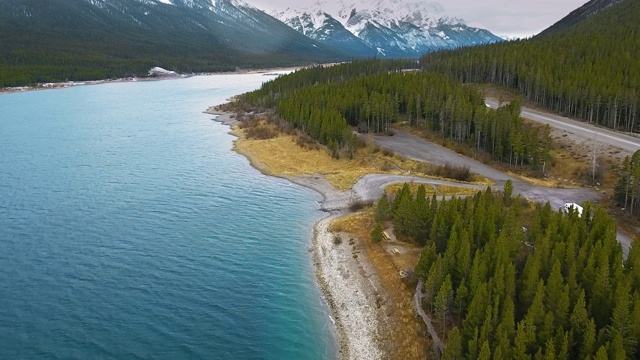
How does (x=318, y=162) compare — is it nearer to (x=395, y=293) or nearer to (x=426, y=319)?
(x=395, y=293)

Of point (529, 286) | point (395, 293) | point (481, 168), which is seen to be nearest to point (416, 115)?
point (481, 168)

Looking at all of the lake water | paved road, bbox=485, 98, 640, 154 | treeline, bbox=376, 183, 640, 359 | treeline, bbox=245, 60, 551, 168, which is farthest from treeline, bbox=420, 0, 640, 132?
the lake water

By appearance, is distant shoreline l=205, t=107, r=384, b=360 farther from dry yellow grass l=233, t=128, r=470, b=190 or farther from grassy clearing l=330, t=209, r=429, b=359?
dry yellow grass l=233, t=128, r=470, b=190

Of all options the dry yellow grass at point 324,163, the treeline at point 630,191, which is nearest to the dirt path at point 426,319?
the treeline at point 630,191

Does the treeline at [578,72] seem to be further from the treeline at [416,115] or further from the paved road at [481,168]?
the paved road at [481,168]

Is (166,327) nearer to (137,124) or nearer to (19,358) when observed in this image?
(19,358)
